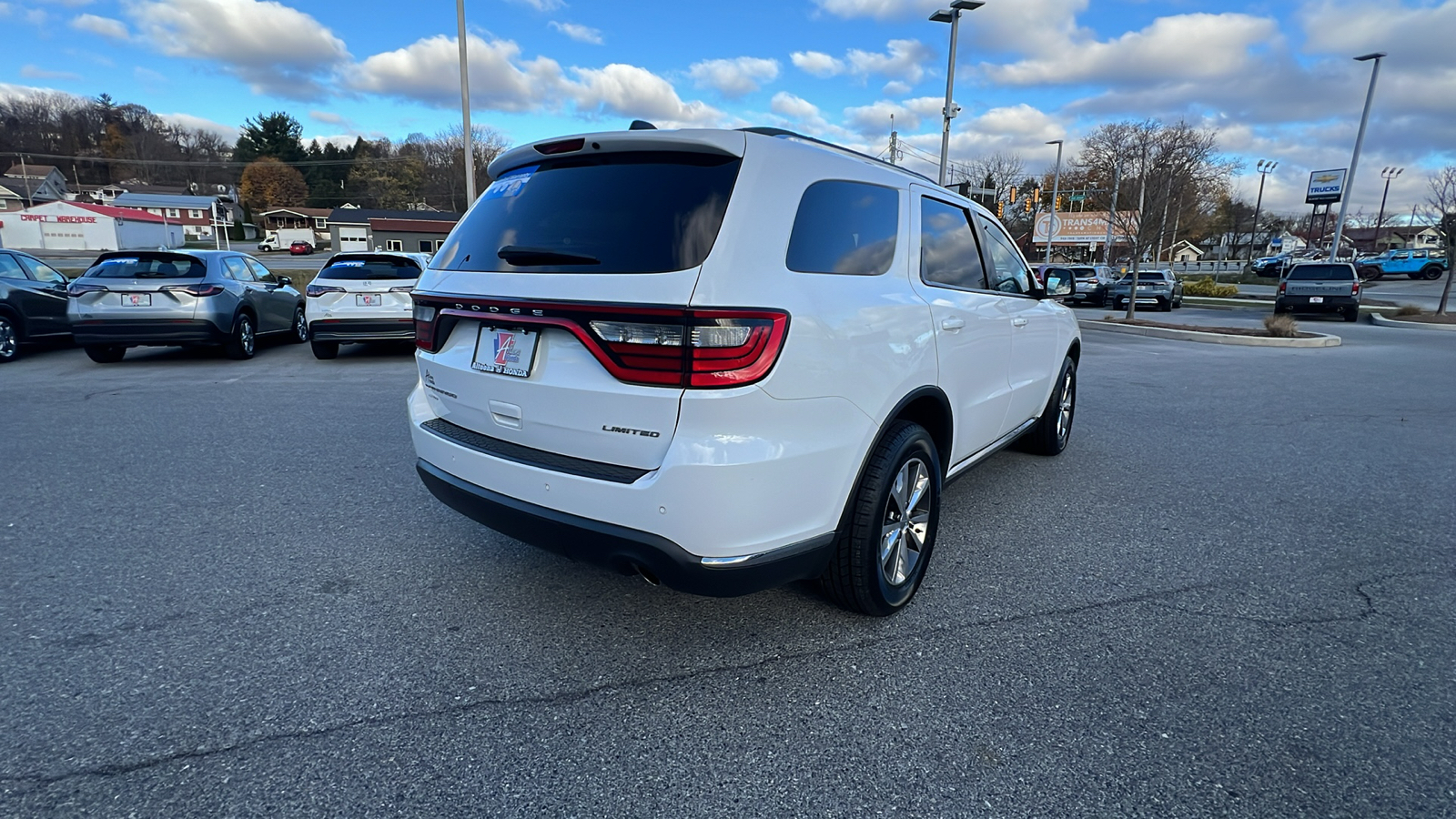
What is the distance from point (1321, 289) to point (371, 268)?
24.9m

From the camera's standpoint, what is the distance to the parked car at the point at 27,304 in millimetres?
9305

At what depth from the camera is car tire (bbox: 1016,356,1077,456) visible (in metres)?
5.32

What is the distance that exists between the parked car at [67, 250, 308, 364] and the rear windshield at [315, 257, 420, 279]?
119 centimetres

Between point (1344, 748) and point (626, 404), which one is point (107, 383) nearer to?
point (626, 404)

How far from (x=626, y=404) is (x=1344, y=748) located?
8.12 feet

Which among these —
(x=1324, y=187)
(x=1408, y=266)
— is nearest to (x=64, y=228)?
(x=1324, y=187)

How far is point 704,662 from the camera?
2.74 m

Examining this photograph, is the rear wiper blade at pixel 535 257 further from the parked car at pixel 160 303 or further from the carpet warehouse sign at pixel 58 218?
the carpet warehouse sign at pixel 58 218

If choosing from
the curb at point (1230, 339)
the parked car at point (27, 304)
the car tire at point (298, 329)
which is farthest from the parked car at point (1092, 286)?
the parked car at point (27, 304)

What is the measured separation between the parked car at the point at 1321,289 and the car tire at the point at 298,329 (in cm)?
2465

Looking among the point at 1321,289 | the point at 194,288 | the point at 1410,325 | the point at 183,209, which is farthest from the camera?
the point at 183,209

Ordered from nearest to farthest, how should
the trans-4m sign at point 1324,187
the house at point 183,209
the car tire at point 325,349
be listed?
the car tire at point 325,349 → the trans-4m sign at point 1324,187 → the house at point 183,209

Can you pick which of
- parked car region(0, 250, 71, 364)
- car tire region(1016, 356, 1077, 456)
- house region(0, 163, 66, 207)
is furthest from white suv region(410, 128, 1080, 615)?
house region(0, 163, 66, 207)

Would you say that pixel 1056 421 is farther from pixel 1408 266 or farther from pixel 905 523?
pixel 1408 266
